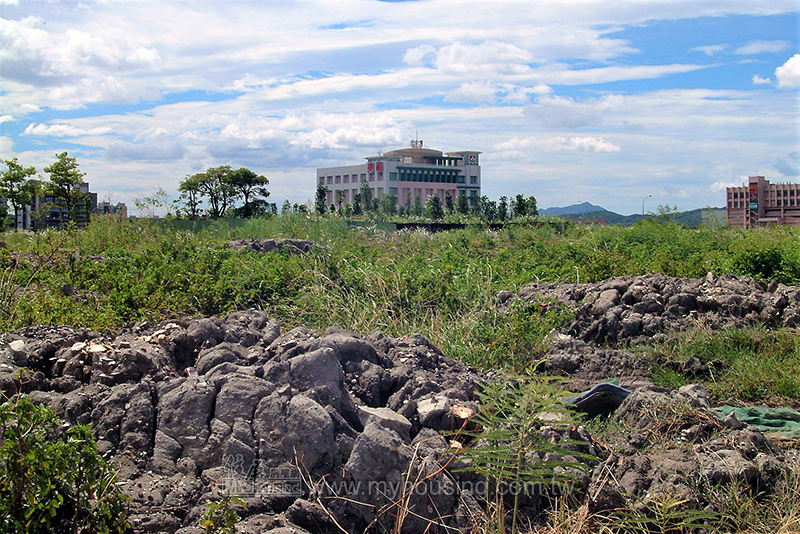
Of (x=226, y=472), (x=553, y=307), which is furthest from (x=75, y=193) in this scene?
(x=226, y=472)

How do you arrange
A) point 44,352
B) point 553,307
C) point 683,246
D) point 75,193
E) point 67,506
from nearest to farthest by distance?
1. point 67,506
2. point 44,352
3. point 553,307
4. point 683,246
5. point 75,193

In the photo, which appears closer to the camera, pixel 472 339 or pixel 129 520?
pixel 129 520

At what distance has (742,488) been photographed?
10.3ft

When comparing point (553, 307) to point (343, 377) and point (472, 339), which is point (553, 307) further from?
point (343, 377)

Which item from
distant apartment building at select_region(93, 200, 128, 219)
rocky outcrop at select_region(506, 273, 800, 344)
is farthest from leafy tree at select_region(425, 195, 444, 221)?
rocky outcrop at select_region(506, 273, 800, 344)

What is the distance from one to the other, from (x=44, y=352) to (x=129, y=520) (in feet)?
5.53

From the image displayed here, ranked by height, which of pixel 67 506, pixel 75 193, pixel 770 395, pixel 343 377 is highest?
pixel 75 193

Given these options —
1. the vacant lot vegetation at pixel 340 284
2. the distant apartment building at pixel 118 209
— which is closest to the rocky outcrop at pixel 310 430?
the vacant lot vegetation at pixel 340 284

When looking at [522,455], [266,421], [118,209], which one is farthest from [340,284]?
[118,209]

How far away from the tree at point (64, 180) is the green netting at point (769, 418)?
31.4m

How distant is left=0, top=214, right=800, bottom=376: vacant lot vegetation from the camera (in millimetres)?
5887

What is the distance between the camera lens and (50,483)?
8.19 ft

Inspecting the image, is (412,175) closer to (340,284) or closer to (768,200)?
(768,200)

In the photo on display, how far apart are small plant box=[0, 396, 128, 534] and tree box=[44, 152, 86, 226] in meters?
31.2
